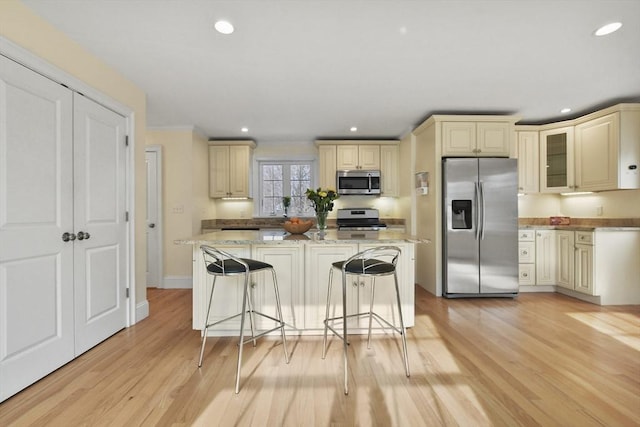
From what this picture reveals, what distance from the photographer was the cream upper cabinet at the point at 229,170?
5.15m

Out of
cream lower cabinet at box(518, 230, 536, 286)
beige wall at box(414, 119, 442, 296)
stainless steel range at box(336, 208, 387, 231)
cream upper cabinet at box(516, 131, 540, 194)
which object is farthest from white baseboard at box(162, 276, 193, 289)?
cream upper cabinet at box(516, 131, 540, 194)

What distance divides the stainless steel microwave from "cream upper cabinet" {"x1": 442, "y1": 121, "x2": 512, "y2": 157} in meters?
1.38

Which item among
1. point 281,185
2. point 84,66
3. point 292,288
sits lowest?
point 292,288

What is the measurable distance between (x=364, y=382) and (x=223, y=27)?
2.56 m

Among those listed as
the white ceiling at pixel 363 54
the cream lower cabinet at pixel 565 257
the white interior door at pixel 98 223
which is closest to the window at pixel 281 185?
the white ceiling at pixel 363 54

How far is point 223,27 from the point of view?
213 cm

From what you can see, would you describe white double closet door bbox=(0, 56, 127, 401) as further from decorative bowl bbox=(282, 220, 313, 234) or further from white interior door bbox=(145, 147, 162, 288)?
white interior door bbox=(145, 147, 162, 288)

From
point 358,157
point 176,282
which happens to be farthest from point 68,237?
point 358,157

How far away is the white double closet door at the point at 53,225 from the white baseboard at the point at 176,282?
165 cm

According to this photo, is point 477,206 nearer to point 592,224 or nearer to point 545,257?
point 545,257

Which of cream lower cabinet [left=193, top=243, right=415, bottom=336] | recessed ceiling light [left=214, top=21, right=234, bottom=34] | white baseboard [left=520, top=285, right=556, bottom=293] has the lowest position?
white baseboard [left=520, top=285, right=556, bottom=293]

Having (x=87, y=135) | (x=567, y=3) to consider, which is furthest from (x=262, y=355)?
(x=567, y=3)

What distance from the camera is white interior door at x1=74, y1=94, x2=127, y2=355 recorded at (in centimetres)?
233

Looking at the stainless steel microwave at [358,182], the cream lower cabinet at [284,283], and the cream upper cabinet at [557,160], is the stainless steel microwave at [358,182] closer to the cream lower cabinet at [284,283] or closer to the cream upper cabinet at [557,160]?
the cream upper cabinet at [557,160]
